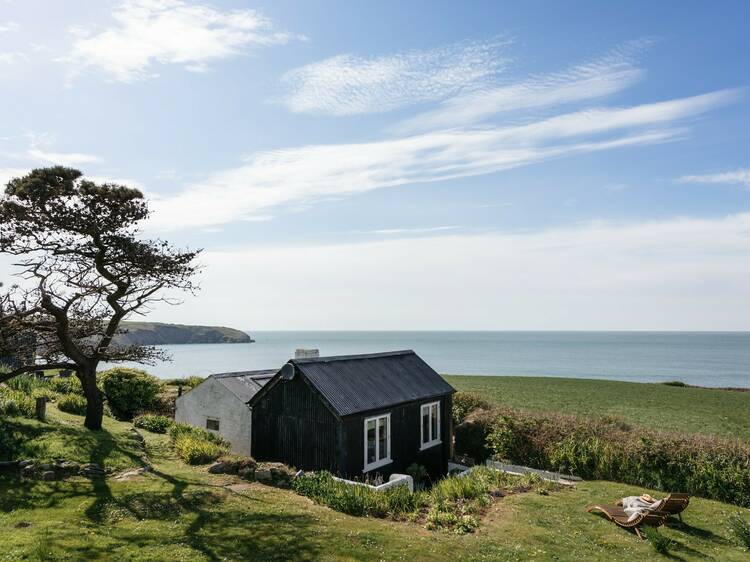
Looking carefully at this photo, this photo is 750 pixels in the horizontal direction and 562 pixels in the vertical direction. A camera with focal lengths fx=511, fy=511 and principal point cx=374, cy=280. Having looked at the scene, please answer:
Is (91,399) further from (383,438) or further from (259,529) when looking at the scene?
(259,529)

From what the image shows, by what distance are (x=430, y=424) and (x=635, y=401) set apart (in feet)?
111

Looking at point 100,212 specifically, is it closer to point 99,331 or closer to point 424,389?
point 99,331

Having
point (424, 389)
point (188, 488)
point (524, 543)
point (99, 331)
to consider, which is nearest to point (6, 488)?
point (188, 488)

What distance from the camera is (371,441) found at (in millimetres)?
21828

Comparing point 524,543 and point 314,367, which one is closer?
point 524,543

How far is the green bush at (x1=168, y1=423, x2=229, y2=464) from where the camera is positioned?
2122 cm

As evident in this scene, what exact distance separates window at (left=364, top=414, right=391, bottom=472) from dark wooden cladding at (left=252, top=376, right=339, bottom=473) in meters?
1.71

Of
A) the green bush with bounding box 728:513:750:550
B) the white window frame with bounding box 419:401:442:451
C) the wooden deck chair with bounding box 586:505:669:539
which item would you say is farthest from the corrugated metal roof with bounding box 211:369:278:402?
the green bush with bounding box 728:513:750:550

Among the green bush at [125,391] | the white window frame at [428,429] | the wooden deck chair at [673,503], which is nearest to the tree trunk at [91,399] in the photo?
the green bush at [125,391]

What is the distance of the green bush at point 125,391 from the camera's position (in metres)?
32.1

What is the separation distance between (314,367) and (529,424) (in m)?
11.1

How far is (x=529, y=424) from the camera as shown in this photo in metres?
25.1

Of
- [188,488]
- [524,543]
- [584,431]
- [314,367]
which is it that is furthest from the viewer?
[584,431]

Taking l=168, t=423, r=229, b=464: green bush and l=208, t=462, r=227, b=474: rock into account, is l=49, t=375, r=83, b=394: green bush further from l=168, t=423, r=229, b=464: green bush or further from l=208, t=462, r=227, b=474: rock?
l=208, t=462, r=227, b=474: rock
